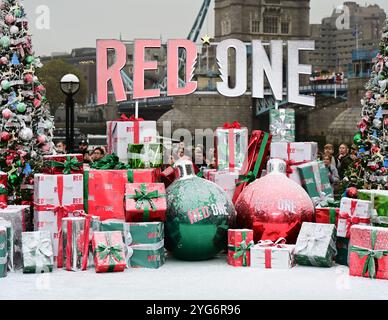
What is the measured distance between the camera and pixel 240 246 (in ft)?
16.5

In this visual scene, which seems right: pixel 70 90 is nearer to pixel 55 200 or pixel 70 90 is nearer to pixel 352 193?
pixel 55 200

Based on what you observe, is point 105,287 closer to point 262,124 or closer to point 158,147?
point 158,147

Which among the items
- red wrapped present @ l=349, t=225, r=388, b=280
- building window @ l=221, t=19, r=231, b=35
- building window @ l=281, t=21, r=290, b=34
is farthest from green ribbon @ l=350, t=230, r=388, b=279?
building window @ l=281, t=21, r=290, b=34

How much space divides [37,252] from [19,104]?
8.19 feet

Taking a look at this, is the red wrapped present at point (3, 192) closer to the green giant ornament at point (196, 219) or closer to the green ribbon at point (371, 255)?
the green giant ornament at point (196, 219)

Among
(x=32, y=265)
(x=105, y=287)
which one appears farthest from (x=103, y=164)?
(x=105, y=287)

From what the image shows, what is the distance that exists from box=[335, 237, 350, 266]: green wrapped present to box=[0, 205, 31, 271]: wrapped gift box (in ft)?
6.85

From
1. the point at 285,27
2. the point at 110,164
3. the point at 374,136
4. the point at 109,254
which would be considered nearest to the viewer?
the point at 109,254

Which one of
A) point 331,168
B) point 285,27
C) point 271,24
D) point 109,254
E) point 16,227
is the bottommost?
point 109,254

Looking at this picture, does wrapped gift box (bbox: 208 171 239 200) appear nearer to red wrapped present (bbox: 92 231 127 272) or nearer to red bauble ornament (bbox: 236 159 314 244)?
red bauble ornament (bbox: 236 159 314 244)

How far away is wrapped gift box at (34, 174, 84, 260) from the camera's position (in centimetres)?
514

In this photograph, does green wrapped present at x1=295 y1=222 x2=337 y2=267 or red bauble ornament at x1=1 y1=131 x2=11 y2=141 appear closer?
green wrapped present at x1=295 y1=222 x2=337 y2=267

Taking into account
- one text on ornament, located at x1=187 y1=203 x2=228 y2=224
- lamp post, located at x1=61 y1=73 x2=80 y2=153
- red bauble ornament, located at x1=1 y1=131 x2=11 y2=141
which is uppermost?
lamp post, located at x1=61 y1=73 x2=80 y2=153

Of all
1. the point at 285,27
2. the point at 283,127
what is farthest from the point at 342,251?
the point at 285,27
